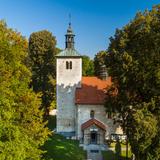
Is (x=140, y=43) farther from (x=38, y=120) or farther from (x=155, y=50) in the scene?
(x=38, y=120)

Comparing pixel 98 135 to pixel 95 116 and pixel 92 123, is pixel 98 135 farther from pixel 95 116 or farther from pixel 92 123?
pixel 95 116

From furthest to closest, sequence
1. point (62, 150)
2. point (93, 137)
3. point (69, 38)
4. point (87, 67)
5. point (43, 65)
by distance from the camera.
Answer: point (87, 67)
point (43, 65)
point (69, 38)
point (93, 137)
point (62, 150)

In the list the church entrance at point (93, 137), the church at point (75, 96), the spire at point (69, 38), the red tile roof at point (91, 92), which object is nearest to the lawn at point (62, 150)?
the church entrance at point (93, 137)

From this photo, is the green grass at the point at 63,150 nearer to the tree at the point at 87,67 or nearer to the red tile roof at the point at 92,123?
the red tile roof at the point at 92,123

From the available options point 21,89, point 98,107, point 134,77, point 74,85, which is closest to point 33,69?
point 74,85

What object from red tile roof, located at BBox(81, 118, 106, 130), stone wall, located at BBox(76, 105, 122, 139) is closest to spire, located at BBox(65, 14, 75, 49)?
stone wall, located at BBox(76, 105, 122, 139)

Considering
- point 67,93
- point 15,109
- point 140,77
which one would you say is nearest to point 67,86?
point 67,93

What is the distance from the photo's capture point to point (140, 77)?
3212cm

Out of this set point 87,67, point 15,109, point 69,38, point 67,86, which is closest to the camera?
point 15,109

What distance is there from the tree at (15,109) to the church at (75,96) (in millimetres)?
18488

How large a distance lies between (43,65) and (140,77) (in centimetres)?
3045

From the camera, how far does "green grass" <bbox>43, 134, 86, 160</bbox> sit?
126 ft

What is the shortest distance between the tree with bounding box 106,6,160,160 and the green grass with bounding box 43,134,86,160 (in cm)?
805

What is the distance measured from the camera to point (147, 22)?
3173 cm
